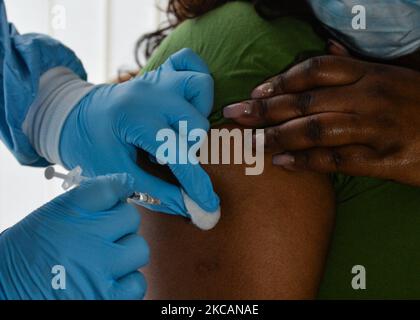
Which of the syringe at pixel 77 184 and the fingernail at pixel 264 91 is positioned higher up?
the fingernail at pixel 264 91

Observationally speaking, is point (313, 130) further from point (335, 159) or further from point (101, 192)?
point (101, 192)

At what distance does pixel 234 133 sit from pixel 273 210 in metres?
0.15

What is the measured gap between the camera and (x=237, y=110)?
3.23 ft

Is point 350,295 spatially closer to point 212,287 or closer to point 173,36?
point 212,287

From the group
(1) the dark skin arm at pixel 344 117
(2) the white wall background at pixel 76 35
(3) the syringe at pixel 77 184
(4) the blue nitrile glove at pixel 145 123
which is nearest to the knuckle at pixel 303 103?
(1) the dark skin arm at pixel 344 117

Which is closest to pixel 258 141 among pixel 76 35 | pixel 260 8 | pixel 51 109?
pixel 260 8

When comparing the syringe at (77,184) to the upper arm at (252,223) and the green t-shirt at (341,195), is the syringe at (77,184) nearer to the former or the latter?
the upper arm at (252,223)

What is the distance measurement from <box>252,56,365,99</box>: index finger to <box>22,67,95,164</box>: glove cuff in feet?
1.49

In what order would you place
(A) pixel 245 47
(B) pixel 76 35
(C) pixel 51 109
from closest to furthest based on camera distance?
1. (A) pixel 245 47
2. (C) pixel 51 109
3. (B) pixel 76 35

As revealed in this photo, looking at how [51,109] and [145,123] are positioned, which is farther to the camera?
[51,109]

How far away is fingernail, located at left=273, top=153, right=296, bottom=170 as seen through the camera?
3.15 feet

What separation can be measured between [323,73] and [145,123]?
0.32 m

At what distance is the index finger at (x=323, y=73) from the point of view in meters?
0.95

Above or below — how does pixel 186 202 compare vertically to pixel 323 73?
below
